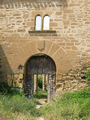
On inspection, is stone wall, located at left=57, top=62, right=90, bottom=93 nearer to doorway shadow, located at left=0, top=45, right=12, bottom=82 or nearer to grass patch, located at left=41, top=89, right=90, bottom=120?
grass patch, located at left=41, top=89, right=90, bottom=120

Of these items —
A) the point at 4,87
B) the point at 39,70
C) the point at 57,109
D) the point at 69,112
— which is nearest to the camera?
the point at 69,112

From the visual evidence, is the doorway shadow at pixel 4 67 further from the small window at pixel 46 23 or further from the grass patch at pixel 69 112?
the grass patch at pixel 69 112

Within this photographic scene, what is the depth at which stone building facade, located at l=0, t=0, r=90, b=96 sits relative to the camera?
7402 millimetres

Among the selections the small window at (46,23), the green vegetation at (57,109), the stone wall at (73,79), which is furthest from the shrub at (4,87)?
the small window at (46,23)

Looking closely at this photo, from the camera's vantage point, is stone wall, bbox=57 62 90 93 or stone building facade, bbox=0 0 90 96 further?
stone building facade, bbox=0 0 90 96

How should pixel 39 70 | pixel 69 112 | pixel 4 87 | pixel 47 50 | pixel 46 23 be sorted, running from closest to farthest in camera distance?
pixel 69 112 < pixel 4 87 < pixel 47 50 < pixel 46 23 < pixel 39 70

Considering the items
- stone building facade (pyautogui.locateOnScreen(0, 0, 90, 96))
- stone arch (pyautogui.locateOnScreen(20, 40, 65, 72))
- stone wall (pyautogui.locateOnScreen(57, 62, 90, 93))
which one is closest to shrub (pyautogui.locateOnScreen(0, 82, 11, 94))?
stone building facade (pyautogui.locateOnScreen(0, 0, 90, 96))

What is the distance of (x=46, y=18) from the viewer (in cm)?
781

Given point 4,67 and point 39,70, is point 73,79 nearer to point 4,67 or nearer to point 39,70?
point 39,70

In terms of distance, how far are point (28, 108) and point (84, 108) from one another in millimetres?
1818

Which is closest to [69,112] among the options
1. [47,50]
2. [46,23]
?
[47,50]

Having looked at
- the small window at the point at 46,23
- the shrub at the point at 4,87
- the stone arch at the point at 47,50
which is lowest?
the shrub at the point at 4,87

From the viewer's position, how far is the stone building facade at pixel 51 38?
7.40 m

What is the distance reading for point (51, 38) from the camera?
7.63m
